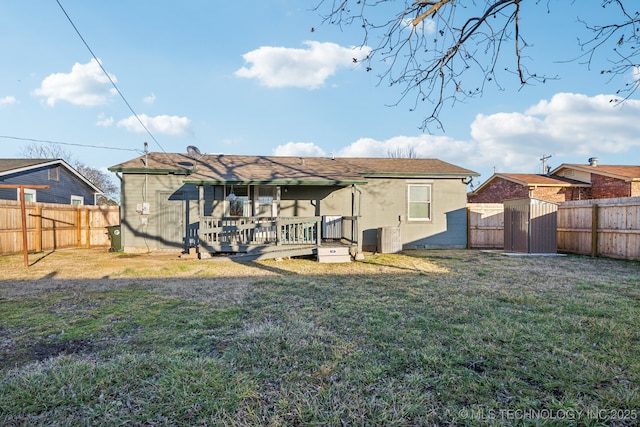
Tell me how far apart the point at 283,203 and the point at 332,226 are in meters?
2.05

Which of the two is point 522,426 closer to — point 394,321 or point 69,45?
point 394,321

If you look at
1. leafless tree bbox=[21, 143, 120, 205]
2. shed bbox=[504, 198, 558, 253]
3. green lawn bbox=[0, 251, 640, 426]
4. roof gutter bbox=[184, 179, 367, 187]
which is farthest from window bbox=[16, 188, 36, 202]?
shed bbox=[504, 198, 558, 253]

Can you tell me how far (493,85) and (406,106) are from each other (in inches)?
37.5

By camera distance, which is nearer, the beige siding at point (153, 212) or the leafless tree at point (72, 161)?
the beige siding at point (153, 212)

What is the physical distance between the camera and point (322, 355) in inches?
119

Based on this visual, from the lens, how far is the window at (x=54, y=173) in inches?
702

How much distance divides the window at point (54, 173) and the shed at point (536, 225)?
2336cm

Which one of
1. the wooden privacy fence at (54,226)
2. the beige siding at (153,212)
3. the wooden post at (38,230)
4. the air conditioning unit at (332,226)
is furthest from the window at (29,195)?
the air conditioning unit at (332,226)

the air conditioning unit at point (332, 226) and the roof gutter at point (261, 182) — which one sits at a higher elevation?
the roof gutter at point (261, 182)

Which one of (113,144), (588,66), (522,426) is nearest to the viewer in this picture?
(522,426)

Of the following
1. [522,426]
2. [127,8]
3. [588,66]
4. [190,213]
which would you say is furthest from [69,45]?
[522,426]

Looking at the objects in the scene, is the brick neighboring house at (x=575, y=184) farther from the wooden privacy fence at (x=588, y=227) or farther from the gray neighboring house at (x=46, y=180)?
the gray neighboring house at (x=46, y=180)

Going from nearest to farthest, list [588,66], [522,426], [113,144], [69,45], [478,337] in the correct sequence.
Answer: [522,426]
[588,66]
[478,337]
[69,45]
[113,144]

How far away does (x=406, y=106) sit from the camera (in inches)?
140
